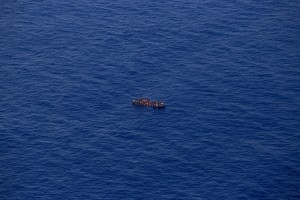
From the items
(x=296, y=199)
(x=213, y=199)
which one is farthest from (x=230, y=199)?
(x=296, y=199)

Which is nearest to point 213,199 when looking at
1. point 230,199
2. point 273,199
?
point 230,199

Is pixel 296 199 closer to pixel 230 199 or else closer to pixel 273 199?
pixel 273 199

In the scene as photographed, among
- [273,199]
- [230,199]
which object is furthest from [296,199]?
[230,199]

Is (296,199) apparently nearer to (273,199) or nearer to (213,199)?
(273,199)

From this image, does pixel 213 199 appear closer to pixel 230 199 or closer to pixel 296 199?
pixel 230 199
